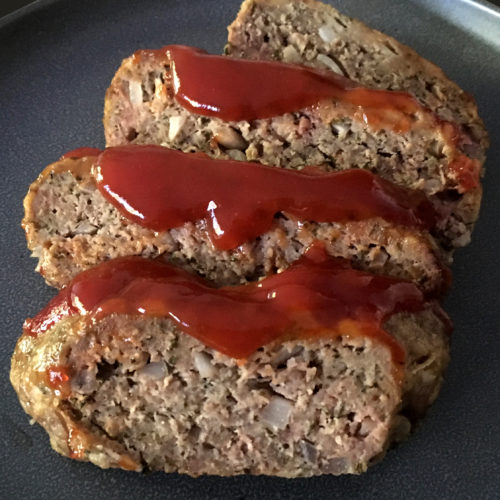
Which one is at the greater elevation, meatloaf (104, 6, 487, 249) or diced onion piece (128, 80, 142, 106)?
meatloaf (104, 6, 487, 249)

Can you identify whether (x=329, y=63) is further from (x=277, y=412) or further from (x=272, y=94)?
(x=277, y=412)

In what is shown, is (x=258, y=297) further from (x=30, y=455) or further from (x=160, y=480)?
(x=30, y=455)

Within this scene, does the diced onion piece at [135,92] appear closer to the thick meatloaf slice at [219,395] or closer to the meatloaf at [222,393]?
the meatloaf at [222,393]

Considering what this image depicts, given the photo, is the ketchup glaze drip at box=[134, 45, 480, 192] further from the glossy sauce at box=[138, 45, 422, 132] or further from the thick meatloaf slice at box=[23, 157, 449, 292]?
the thick meatloaf slice at box=[23, 157, 449, 292]

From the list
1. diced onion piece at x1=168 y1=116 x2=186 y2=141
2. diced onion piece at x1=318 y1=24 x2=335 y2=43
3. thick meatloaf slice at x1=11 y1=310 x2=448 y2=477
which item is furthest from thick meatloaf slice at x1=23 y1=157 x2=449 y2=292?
diced onion piece at x1=318 y1=24 x2=335 y2=43

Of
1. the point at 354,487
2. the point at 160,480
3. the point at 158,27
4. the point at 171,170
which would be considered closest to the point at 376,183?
the point at 171,170

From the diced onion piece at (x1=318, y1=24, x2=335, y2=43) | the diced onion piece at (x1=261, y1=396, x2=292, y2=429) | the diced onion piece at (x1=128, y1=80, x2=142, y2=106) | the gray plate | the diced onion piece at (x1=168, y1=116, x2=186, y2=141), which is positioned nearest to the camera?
the diced onion piece at (x1=261, y1=396, x2=292, y2=429)
